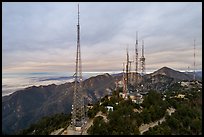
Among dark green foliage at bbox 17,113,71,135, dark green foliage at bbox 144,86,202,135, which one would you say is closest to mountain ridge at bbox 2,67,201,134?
dark green foliage at bbox 17,113,71,135

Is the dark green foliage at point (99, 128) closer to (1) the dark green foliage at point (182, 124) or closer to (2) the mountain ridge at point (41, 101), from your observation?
(1) the dark green foliage at point (182, 124)

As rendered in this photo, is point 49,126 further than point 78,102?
Yes

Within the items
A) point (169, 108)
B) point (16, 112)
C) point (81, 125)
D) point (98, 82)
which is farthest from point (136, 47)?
point (98, 82)

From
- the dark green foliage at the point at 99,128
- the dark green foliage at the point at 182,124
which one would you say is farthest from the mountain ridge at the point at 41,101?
the dark green foliage at the point at 99,128

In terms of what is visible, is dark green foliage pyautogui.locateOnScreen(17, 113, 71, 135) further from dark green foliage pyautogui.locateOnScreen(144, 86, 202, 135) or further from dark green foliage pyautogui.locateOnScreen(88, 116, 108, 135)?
dark green foliage pyautogui.locateOnScreen(144, 86, 202, 135)

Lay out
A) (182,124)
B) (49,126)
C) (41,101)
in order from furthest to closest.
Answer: (41,101) → (49,126) → (182,124)

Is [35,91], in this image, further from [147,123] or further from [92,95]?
[147,123]

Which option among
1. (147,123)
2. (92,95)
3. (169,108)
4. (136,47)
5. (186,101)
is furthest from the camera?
(92,95)

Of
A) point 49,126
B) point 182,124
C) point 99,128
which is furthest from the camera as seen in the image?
point 49,126

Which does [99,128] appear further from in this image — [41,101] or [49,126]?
[41,101]

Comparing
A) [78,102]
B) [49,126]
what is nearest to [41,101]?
[49,126]

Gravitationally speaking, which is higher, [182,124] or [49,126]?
[182,124]
